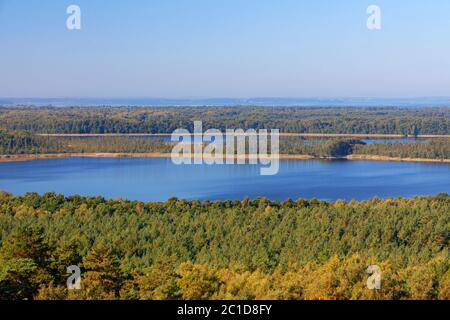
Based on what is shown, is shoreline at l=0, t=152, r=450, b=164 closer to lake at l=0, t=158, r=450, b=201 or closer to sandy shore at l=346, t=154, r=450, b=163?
sandy shore at l=346, t=154, r=450, b=163

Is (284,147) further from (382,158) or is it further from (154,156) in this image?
(154,156)

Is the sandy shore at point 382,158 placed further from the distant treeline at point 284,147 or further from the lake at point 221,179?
the lake at point 221,179

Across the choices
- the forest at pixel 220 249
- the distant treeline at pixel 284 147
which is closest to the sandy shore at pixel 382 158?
the distant treeline at pixel 284 147

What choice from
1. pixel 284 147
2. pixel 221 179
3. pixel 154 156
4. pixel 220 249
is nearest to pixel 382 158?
pixel 284 147

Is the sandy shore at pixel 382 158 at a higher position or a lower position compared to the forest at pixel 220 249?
lower
